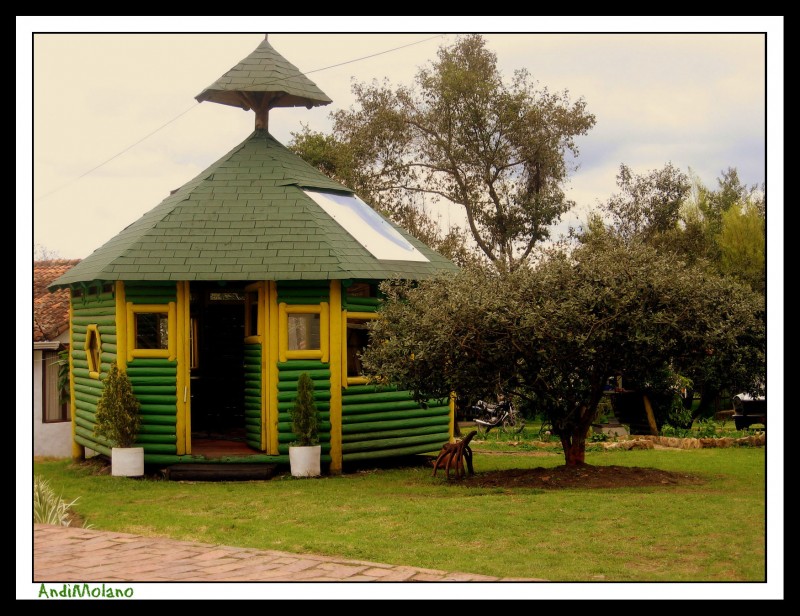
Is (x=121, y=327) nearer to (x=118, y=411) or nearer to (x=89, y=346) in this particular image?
(x=118, y=411)

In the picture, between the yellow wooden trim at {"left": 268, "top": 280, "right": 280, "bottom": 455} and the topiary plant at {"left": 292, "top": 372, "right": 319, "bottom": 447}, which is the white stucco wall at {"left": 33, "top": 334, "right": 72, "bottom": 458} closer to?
the yellow wooden trim at {"left": 268, "top": 280, "right": 280, "bottom": 455}

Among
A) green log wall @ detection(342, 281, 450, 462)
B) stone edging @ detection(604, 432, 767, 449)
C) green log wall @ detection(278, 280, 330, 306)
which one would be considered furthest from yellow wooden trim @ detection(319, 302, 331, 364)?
stone edging @ detection(604, 432, 767, 449)

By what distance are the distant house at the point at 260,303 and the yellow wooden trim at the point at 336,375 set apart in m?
0.02

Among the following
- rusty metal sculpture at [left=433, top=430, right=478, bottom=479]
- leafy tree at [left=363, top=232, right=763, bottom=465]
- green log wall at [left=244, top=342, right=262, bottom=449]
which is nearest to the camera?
leafy tree at [left=363, top=232, right=763, bottom=465]

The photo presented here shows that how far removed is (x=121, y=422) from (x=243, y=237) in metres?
3.40

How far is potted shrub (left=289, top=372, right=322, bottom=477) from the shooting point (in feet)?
44.5

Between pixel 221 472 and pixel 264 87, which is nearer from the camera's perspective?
pixel 221 472

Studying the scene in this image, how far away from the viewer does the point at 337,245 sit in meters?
14.3

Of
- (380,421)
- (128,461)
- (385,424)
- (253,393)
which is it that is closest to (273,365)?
(253,393)

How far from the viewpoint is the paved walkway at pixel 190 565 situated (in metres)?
7.11

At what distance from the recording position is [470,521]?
31.4 ft

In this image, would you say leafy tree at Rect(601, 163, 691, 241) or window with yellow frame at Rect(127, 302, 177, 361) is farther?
leafy tree at Rect(601, 163, 691, 241)

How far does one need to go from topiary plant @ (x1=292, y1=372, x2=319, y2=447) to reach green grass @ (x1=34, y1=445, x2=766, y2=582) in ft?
2.22

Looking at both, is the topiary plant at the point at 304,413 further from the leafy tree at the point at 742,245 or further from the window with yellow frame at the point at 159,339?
the leafy tree at the point at 742,245
